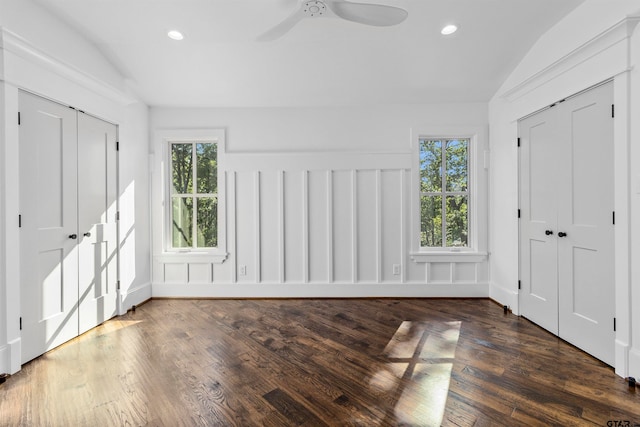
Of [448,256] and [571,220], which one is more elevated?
[571,220]

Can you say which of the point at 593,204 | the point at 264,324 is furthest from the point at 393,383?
the point at 593,204

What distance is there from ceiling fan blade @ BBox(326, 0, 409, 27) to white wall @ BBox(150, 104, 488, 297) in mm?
1823

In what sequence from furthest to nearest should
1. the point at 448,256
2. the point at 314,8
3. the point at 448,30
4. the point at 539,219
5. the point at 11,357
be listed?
1. the point at 448,256
2. the point at 539,219
3. the point at 448,30
4. the point at 11,357
5. the point at 314,8

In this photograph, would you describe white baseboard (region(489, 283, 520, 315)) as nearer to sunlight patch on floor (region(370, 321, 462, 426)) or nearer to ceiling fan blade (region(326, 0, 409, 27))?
sunlight patch on floor (region(370, 321, 462, 426))

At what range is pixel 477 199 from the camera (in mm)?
3652

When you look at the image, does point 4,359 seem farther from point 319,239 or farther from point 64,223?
point 319,239

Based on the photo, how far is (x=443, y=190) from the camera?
3.76 meters

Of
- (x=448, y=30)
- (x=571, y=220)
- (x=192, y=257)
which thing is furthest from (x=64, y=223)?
(x=571, y=220)

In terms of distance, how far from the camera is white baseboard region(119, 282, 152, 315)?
3201 millimetres

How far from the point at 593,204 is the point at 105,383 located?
3850 mm

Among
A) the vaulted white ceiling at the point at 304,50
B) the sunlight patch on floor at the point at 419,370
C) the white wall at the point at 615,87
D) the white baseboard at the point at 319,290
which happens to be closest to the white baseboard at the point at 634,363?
the white wall at the point at 615,87

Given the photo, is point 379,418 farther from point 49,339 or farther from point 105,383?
point 49,339

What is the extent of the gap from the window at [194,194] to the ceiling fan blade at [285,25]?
2073mm

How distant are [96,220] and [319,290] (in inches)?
101
